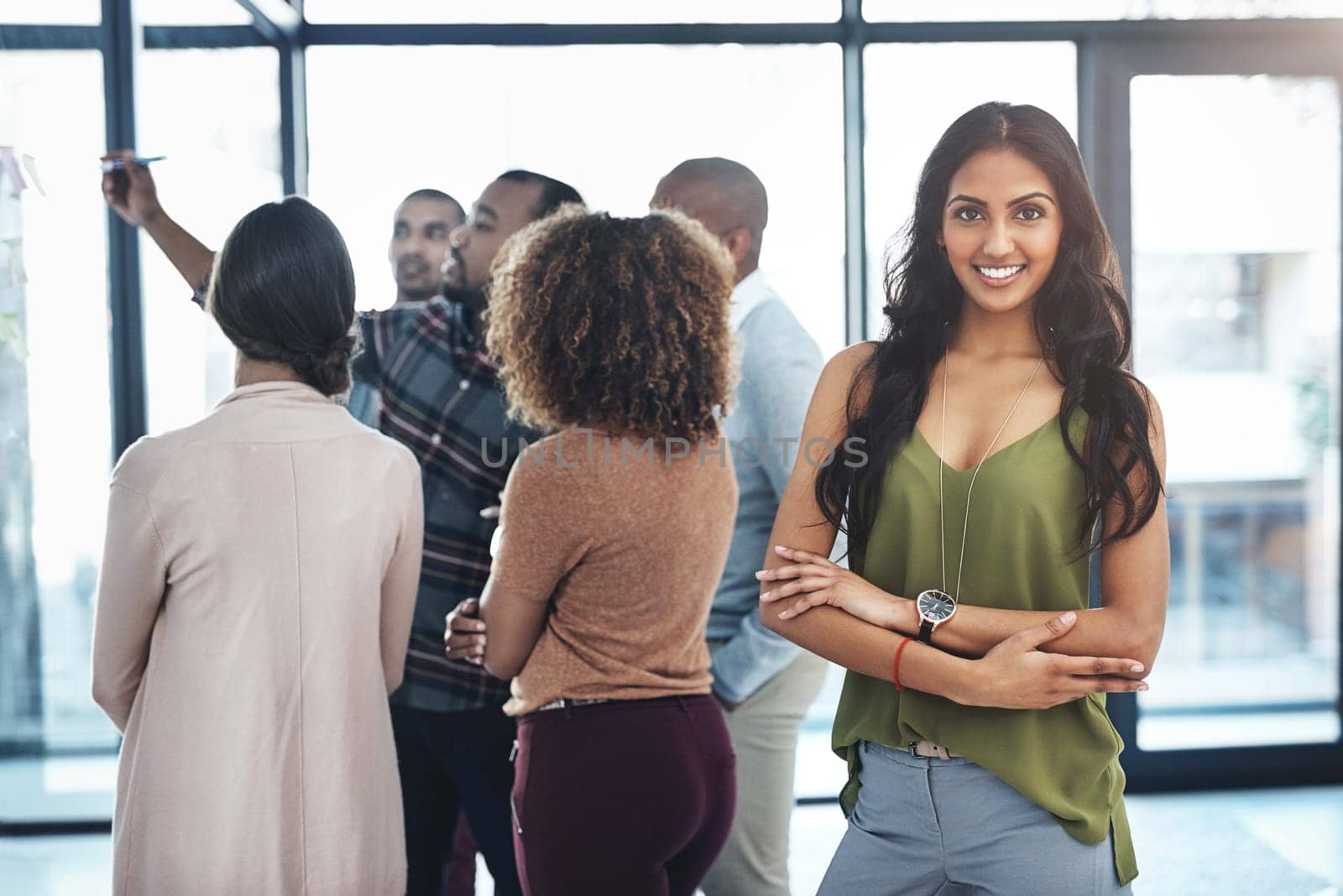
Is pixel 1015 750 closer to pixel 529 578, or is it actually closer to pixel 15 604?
pixel 529 578

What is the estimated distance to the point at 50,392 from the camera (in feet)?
6.94

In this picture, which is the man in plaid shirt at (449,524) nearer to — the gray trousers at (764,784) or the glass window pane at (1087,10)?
the gray trousers at (764,784)

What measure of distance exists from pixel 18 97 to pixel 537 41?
1706mm

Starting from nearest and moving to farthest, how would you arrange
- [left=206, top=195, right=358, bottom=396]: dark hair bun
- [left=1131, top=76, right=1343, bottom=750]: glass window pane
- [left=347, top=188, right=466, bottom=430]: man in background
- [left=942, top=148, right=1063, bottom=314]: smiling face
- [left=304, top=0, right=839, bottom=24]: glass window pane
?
1. [left=942, top=148, right=1063, bottom=314]: smiling face
2. [left=206, top=195, right=358, bottom=396]: dark hair bun
3. [left=347, top=188, right=466, bottom=430]: man in background
4. [left=304, top=0, right=839, bottom=24]: glass window pane
5. [left=1131, top=76, right=1343, bottom=750]: glass window pane

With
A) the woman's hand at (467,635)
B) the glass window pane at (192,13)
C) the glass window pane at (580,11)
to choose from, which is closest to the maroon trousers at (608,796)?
the woman's hand at (467,635)

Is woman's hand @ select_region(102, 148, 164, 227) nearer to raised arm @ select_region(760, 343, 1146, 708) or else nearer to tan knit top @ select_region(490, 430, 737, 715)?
tan knit top @ select_region(490, 430, 737, 715)

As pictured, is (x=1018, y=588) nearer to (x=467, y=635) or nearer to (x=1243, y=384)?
(x=467, y=635)

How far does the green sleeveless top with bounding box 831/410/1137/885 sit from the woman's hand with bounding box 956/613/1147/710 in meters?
0.06

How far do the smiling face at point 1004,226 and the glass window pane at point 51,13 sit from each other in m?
1.54

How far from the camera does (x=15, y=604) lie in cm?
203

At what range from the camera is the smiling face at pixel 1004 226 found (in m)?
1.31

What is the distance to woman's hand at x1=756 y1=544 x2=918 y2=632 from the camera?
50.5 inches

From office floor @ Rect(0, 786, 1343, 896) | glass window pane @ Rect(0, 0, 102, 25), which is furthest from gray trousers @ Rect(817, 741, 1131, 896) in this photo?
glass window pane @ Rect(0, 0, 102, 25)

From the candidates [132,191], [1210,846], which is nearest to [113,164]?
[132,191]
